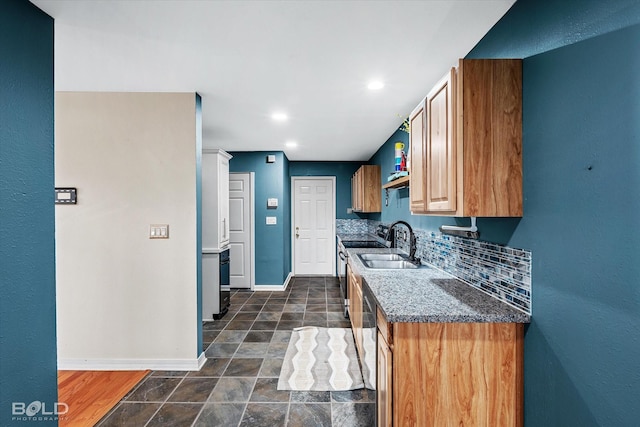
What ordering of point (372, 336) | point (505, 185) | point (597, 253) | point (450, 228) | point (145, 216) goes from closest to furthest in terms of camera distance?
point (597, 253) < point (505, 185) < point (372, 336) < point (450, 228) < point (145, 216)

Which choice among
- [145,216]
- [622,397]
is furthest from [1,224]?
[622,397]

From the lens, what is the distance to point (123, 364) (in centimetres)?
263

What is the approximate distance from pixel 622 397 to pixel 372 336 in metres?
1.09

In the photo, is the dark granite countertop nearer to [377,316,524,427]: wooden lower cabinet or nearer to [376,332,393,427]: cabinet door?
[377,316,524,427]: wooden lower cabinet

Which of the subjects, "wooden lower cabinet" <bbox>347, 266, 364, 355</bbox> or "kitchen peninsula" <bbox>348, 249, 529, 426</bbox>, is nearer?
"kitchen peninsula" <bbox>348, 249, 529, 426</bbox>

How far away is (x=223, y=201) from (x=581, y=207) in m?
3.72

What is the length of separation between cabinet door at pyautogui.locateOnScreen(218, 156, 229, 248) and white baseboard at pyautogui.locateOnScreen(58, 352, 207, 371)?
1.53 meters

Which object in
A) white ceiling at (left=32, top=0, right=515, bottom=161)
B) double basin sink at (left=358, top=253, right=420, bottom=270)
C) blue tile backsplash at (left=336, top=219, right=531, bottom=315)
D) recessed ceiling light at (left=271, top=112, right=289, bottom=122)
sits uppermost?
recessed ceiling light at (left=271, top=112, right=289, bottom=122)

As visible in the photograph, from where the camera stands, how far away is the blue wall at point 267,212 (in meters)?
5.23

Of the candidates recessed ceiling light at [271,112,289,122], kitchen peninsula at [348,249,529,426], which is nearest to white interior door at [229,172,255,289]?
recessed ceiling light at [271,112,289,122]

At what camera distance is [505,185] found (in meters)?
1.41

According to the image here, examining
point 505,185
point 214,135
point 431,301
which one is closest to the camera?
point 505,185

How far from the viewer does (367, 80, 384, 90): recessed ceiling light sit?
7.69 ft

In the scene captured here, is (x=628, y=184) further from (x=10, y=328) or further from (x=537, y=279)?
(x=10, y=328)
